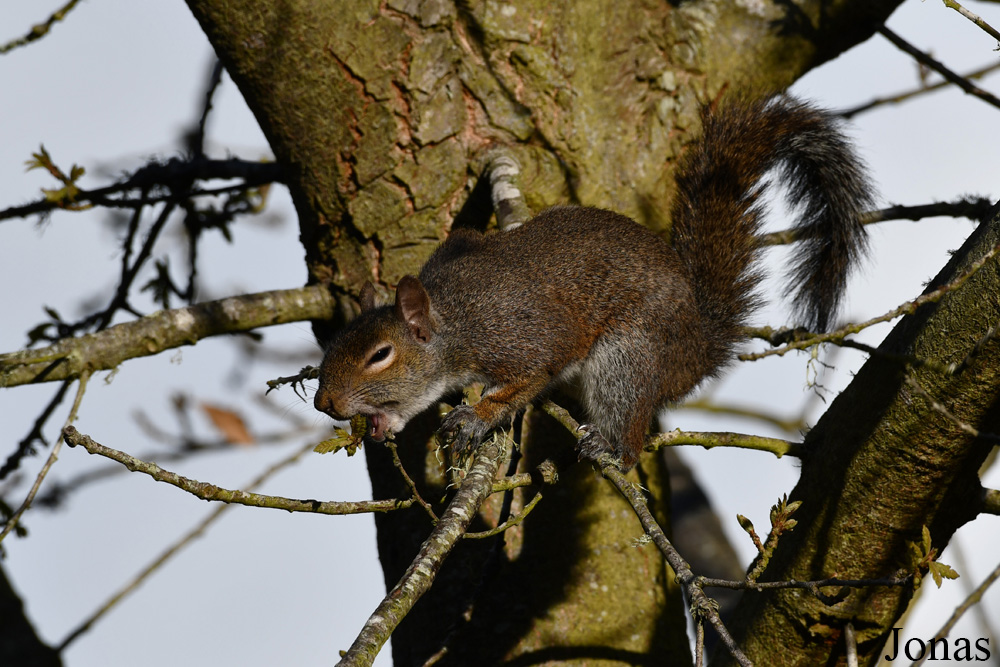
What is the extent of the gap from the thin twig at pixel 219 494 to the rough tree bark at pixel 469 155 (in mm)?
935

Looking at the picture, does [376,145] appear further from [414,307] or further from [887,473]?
[887,473]

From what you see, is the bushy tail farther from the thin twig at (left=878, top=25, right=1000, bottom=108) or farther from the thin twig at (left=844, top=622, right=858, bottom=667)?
the thin twig at (left=844, top=622, right=858, bottom=667)

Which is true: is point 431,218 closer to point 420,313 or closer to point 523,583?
point 420,313

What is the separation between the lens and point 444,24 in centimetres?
259

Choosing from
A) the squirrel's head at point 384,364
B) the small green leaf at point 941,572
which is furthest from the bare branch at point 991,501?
the squirrel's head at point 384,364

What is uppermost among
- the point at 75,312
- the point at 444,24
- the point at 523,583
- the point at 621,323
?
the point at 444,24

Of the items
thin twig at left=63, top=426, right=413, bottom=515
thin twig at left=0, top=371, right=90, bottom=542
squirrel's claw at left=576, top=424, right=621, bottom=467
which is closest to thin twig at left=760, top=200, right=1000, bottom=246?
squirrel's claw at left=576, top=424, right=621, bottom=467

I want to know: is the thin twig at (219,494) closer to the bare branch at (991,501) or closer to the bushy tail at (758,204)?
the bare branch at (991,501)

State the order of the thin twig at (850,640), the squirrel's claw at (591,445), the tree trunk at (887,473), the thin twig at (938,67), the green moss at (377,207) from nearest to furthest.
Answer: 1. the tree trunk at (887,473)
2. the thin twig at (850,640)
3. the squirrel's claw at (591,445)
4. the thin twig at (938,67)
5. the green moss at (377,207)

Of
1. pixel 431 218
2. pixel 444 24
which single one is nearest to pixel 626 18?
pixel 444 24

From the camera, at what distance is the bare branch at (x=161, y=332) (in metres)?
2.13

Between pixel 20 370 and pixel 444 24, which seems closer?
pixel 20 370

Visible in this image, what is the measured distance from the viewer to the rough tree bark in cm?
254

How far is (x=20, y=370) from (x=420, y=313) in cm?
103
